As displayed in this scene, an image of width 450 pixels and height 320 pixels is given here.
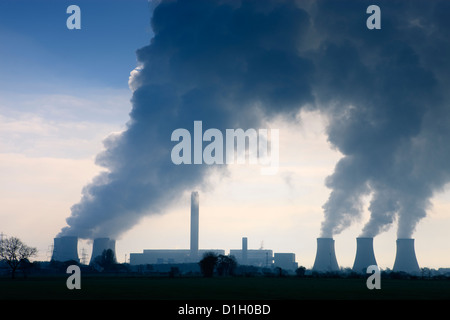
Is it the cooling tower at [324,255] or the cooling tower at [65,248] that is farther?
the cooling tower at [65,248]

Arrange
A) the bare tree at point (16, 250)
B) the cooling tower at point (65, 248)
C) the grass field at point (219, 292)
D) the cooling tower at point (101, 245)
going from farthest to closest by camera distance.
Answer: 1. the cooling tower at point (101, 245)
2. the cooling tower at point (65, 248)
3. the bare tree at point (16, 250)
4. the grass field at point (219, 292)

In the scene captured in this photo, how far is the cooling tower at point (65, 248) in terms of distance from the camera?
11181 cm

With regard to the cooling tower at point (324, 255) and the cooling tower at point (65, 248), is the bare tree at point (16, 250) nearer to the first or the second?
the cooling tower at point (65, 248)

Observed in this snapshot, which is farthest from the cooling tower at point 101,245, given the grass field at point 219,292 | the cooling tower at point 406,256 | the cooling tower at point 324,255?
the grass field at point 219,292

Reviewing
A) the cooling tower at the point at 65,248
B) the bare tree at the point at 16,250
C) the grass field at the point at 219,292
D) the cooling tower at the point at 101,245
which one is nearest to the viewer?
the grass field at the point at 219,292

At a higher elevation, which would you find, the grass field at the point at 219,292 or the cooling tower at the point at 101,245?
the cooling tower at the point at 101,245

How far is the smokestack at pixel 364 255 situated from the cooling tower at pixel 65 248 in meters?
59.1

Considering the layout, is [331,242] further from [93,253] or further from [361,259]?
[93,253]

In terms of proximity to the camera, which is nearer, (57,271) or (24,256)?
(24,256)
